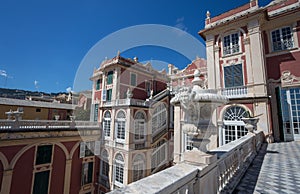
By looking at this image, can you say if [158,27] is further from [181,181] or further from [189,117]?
[181,181]

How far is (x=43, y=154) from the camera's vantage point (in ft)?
33.8

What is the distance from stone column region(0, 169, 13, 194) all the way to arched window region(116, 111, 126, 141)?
7.26 metres

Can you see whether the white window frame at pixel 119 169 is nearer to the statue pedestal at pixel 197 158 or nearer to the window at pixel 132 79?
the window at pixel 132 79

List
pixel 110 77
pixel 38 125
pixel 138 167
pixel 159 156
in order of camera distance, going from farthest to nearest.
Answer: pixel 110 77
pixel 159 156
pixel 138 167
pixel 38 125

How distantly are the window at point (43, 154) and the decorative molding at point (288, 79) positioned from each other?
1615 cm

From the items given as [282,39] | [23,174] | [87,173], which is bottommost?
[87,173]

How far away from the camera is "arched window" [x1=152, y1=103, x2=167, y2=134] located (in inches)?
575

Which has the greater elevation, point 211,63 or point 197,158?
point 211,63

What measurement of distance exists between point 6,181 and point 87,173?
5415 mm

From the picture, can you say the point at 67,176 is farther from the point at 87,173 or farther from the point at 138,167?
the point at 138,167

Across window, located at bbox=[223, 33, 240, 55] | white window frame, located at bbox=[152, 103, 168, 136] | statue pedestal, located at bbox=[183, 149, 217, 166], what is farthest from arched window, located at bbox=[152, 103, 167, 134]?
statue pedestal, located at bbox=[183, 149, 217, 166]

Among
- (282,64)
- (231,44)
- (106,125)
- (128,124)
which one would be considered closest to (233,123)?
(282,64)

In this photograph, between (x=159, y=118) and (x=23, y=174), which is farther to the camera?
(x=159, y=118)

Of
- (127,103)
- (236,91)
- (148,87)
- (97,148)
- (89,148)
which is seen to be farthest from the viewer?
(148,87)
